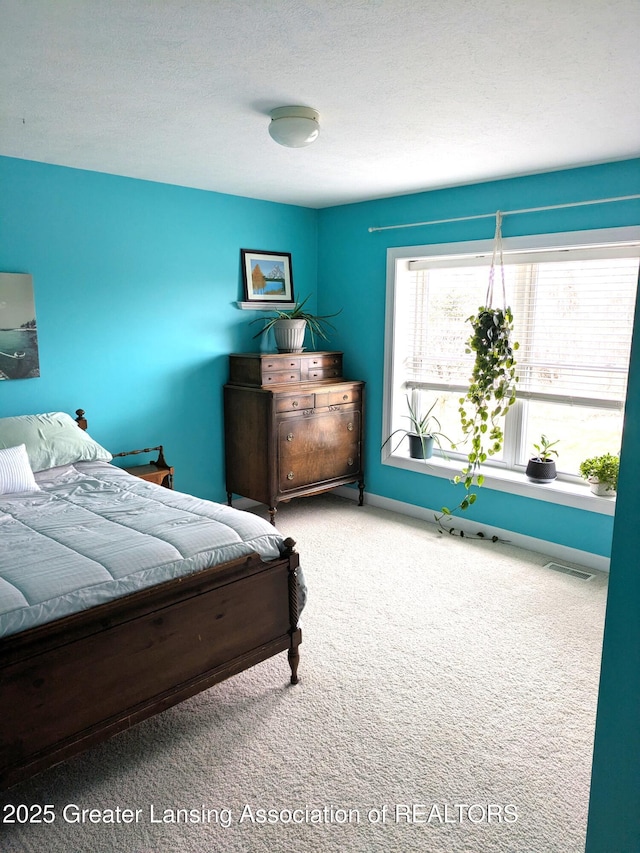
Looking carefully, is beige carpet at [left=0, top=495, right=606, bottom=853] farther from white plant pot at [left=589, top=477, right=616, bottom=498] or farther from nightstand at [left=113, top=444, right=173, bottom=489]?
nightstand at [left=113, top=444, right=173, bottom=489]

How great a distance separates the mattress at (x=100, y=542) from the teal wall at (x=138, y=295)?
2.99 ft

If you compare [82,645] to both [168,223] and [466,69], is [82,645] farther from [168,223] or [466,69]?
[168,223]

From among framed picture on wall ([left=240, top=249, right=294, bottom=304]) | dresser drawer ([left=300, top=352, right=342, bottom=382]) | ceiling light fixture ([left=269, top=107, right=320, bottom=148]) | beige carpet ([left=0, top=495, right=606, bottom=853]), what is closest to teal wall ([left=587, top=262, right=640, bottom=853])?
beige carpet ([left=0, top=495, right=606, bottom=853])

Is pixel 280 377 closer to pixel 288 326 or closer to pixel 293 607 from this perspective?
pixel 288 326

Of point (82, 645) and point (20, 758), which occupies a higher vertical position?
point (82, 645)

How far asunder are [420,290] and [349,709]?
124 inches

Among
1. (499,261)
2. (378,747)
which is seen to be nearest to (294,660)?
(378,747)

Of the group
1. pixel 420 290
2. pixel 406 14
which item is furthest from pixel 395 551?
pixel 406 14

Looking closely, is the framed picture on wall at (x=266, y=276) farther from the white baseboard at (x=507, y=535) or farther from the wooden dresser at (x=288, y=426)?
the white baseboard at (x=507, y=535)

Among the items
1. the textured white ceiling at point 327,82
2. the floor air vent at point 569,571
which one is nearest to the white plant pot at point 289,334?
the textured white ceiling at point 327,82

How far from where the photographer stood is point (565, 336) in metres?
3.89

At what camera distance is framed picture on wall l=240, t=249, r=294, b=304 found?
4664 millimetres

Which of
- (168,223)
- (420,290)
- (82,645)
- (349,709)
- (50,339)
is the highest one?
(168,223)

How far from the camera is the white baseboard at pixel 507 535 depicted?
3.76m
